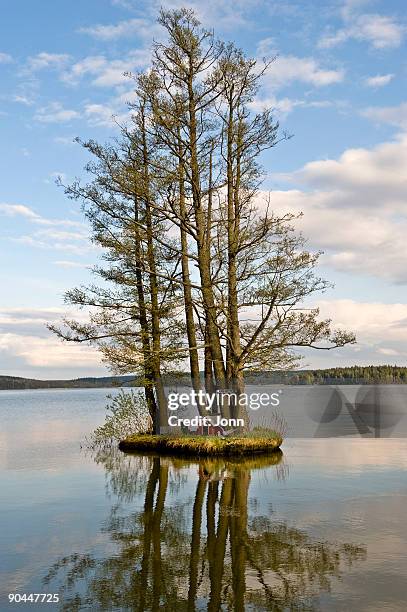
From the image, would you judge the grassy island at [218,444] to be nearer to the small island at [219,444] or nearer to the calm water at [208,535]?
the small island at [219,444]

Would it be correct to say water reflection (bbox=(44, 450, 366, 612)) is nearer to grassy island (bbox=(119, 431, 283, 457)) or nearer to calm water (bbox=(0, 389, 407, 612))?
calm water (bbox=(0, 389, 407, 612))

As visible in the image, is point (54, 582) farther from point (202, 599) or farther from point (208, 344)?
point (208, 344)

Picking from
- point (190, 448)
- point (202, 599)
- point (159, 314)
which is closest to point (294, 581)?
point (202, 599)

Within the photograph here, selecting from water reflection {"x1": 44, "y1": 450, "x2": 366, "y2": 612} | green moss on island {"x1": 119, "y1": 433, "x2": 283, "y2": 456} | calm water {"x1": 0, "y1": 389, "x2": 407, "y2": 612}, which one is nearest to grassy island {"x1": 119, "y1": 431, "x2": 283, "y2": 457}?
green moss on island {"x1": 119, "y1": 433, "x2": 283, "y2": 456}

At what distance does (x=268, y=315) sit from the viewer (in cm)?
2406

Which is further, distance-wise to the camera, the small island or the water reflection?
the small island

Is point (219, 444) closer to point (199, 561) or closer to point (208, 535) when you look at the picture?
point (208, 535)

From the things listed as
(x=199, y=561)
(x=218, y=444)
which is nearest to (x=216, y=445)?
(x=218, y=444)

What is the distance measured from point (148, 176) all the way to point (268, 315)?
264 inches

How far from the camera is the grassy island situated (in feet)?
76.2

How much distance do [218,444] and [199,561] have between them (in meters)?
13.4

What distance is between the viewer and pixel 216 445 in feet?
76.3

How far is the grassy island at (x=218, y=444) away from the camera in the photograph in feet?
76.2

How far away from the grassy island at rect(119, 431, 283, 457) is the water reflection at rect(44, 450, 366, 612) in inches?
297
